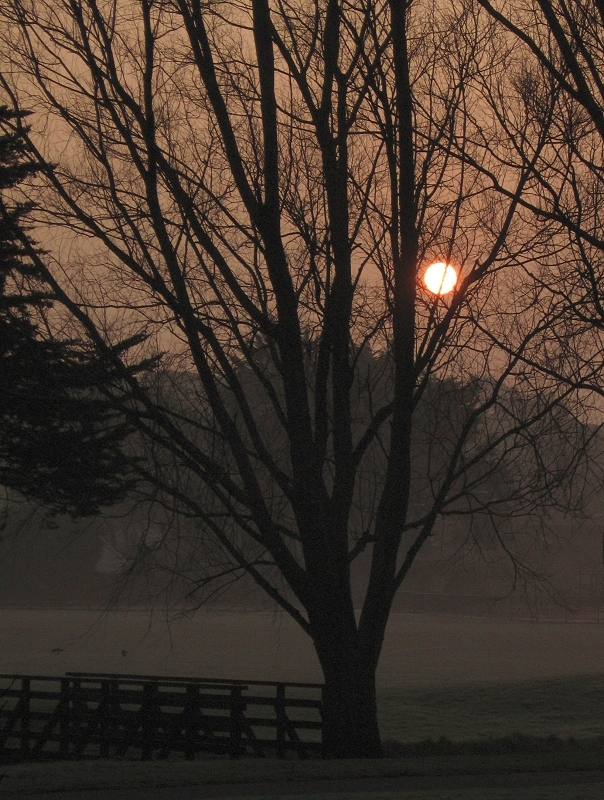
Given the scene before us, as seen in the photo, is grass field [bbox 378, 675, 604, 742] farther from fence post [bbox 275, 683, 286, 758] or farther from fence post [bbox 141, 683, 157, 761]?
fence post [bbox 141, 683, 157, 761]

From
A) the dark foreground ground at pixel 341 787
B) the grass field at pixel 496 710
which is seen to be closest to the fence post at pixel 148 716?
the dark foreground ground at pixel 341 787

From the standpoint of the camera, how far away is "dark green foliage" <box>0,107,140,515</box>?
14.0m

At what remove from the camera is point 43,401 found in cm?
1554

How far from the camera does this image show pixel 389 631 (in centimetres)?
5794

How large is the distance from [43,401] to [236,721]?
514cm

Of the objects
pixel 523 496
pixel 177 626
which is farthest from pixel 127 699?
pixel 177 626

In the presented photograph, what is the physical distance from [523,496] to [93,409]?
5667 millimetres

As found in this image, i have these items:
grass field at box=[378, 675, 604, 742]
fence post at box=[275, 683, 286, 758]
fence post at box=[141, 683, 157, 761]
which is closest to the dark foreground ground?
fence post at box=[275, 683, 286, 758]

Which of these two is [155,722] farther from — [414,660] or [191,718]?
[414,660]

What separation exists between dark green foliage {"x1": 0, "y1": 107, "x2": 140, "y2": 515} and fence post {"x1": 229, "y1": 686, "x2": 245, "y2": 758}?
10.4ft

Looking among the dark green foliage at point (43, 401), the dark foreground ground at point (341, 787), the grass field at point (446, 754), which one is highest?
the dark green foliage at point (43, 401)

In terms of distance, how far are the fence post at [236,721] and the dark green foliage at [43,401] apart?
318cm

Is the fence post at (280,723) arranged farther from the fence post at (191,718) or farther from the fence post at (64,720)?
the fence post at (64,720)

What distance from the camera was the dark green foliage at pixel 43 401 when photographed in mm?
14036
